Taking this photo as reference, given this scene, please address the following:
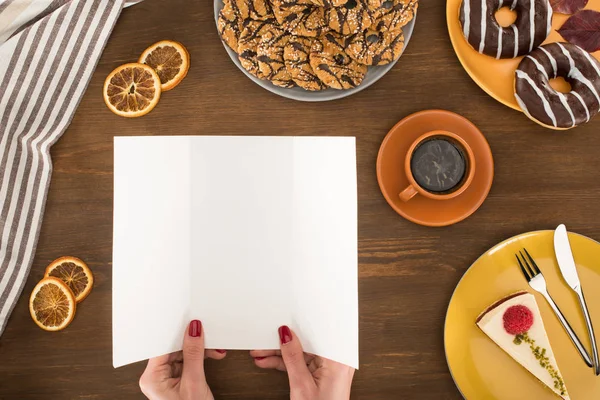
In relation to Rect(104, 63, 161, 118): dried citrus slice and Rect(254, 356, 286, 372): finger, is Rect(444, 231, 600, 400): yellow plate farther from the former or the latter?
Rect(104, 63, 161, 118): dried citrus slice

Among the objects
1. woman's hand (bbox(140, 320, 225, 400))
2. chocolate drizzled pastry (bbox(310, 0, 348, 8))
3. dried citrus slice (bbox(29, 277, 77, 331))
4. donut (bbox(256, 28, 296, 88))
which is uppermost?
chocolate drizzled pastry (bbox(310, 0, 348, 8))

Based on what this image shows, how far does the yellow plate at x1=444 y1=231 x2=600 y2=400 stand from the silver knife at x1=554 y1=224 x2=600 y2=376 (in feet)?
0.04

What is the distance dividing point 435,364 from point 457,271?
7.5 inches

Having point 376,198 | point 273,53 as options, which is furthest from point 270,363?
point 273,53

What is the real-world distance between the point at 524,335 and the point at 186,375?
2.14ft

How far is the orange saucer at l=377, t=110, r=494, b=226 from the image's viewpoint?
0.86m

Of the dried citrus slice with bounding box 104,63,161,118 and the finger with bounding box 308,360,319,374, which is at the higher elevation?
the dried citrus slice with bounding box 104,63,161,118

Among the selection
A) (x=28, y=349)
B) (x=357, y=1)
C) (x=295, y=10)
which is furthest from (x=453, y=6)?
(x=28, y=349)

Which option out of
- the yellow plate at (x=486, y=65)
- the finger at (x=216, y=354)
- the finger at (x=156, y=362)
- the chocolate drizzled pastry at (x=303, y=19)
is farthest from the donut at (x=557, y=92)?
the finger at (x=156, y=362)

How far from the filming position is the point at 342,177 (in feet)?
2.90

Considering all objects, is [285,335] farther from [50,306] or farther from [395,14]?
[395,14]

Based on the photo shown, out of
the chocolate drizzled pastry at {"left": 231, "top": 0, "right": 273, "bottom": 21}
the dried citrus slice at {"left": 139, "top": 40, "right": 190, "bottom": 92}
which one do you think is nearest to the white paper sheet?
the dried citrus slice at {"left": 139, "top": 40, "right": 190, "bottom": 92}

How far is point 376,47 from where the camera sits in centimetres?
82

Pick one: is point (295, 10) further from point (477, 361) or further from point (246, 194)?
point (477, 361)
